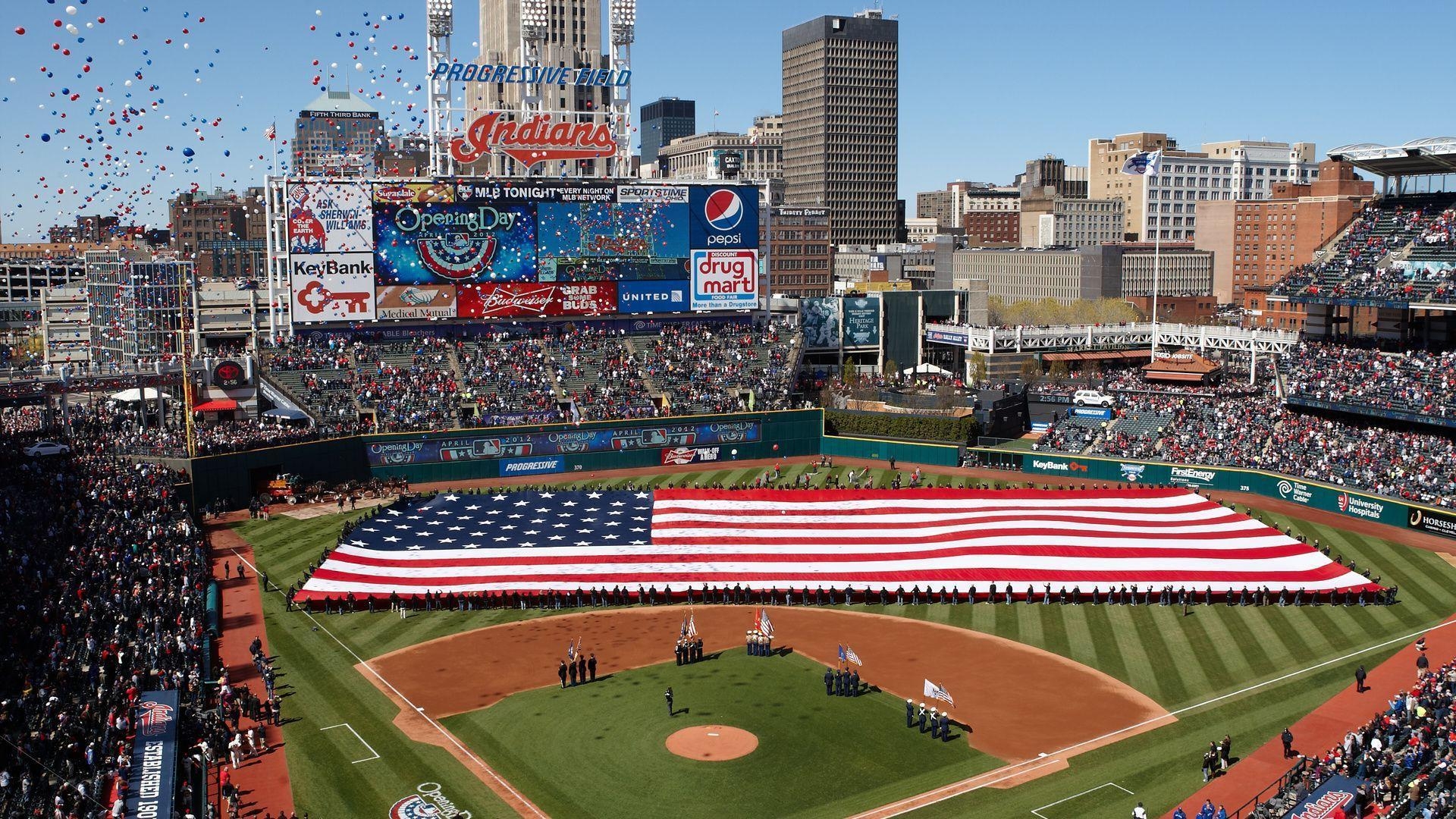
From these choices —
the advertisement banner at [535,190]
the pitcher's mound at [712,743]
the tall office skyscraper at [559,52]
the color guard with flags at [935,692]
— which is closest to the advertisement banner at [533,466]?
the advertisement banner at [535,190]

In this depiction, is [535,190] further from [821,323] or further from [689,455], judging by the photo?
[821,323]

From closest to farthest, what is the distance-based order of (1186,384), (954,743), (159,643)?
(954,743) → (159,643) → (1186,384)

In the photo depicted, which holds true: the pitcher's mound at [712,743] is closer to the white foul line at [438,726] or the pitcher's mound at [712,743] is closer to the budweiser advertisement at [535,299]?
the white foul line at [438,726]

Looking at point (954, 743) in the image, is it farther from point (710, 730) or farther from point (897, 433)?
point (897, 433)

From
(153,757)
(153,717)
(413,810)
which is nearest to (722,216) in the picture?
(153,717)

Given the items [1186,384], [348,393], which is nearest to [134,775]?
[348,393]

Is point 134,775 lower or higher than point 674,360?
lower
